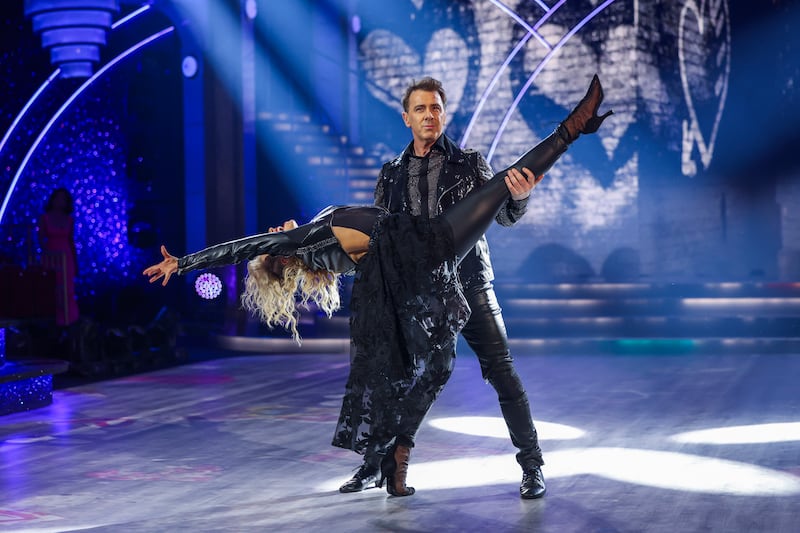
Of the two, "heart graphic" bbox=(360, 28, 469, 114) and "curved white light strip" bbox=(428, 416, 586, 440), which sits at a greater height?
"heart graphic" bbox=(360, 28, 469, 114)

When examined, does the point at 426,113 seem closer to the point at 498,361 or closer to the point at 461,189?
the point at 461,189

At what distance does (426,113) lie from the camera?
3189mm

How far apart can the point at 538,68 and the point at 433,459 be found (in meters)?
8.40

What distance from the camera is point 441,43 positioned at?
12.5 meters

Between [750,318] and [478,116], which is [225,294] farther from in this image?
[750,318]

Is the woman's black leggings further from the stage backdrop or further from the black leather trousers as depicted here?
the stage backdrop

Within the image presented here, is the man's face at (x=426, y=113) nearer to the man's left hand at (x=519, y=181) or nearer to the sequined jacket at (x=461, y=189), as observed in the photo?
the sequined jacket at (x=461, y=189)

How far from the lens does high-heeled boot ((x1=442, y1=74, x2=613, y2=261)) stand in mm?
3059

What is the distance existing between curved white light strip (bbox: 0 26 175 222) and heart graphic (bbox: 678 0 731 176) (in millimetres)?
5878

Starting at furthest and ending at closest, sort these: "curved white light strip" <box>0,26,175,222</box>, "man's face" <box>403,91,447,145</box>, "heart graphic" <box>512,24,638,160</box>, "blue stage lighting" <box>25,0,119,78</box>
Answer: "heart graphic" <box>512,24,638,160</box> < "curved white light strip" <box>0,26,175,222</box> < "blue stage lighting" <box>25,0,119,78</box> < "man's face" <box>403,91,447,145</box>

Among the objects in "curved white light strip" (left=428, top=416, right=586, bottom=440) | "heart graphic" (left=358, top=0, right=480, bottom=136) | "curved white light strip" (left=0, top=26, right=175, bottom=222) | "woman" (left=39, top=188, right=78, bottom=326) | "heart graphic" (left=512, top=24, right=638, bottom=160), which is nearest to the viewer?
"curved white light strip" (left=428, top=416, right=586, bottom=440)

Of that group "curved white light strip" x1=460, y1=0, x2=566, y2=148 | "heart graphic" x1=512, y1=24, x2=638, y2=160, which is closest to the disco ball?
"curved white light strip" x1=460, y1=0, x2=566, y2=148

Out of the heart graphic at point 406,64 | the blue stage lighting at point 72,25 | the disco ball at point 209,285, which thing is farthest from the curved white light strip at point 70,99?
the heart graphic at point 406,64

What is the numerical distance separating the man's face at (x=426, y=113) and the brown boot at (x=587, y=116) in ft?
1.30
